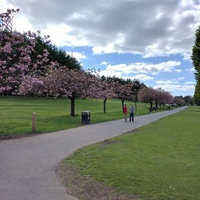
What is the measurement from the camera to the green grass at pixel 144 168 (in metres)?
6.16

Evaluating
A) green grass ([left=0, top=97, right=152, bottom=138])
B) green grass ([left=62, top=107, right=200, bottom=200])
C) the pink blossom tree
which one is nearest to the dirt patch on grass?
green grass ([left=62, top=107, right=200, bottom=200])

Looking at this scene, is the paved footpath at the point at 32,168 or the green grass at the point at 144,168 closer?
the paved footpath at the point at 32,168

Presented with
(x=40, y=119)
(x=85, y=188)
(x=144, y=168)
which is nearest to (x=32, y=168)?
(x=85, y=188)

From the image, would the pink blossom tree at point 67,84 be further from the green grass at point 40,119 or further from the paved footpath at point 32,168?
the paved footpath at point 32,168

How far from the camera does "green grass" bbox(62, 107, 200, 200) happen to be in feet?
20.2

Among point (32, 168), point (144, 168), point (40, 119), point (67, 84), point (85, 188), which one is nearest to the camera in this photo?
point (85, 188)

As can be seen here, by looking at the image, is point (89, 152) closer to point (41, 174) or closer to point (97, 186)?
point (41, 174)

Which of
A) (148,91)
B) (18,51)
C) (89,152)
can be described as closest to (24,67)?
(18,51)

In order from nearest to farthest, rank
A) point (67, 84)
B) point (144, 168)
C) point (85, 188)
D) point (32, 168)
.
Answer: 1. point (85, 188)
2. point (144, 168)
3. point (32, 168)
4. point (67, 84)

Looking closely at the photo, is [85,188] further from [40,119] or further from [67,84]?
[67,84]

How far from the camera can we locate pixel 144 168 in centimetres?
808

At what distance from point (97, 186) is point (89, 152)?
4101mm

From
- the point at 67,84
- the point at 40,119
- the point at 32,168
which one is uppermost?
the point at 67,84

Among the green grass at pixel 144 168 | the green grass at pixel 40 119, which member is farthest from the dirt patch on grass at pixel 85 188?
the green grass at pixel 40 119
